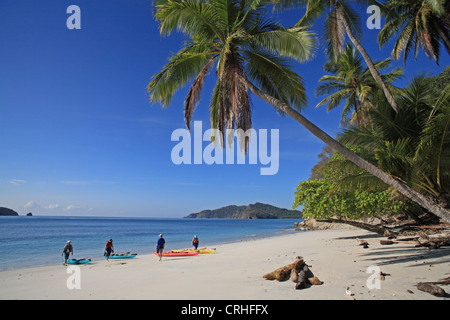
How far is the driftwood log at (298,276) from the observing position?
6177 mm

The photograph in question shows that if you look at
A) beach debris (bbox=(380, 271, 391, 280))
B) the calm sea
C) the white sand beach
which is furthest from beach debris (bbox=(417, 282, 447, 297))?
the calm sea

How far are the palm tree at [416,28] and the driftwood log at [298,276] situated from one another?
12582mm

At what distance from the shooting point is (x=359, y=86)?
64.0 ft

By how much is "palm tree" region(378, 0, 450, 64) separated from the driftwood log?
1258cm

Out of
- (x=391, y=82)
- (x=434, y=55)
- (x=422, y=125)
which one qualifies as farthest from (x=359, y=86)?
(x=422, y=125)

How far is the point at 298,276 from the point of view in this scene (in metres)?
6.48

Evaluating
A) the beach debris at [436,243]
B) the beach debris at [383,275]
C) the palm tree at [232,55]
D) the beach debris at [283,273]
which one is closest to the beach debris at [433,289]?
the beach debris at [383,275]

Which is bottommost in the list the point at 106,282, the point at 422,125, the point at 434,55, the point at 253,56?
the point at 106,282

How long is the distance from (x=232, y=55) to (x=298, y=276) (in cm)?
626

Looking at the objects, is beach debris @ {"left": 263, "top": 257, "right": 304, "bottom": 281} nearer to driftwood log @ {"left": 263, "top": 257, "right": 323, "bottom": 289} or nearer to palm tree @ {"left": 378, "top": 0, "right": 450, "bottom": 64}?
driftwood log @ {"left": 263, "top": 257, "right": 323, "bottom": 289}

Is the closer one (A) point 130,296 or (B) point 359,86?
(A) point 130,296
